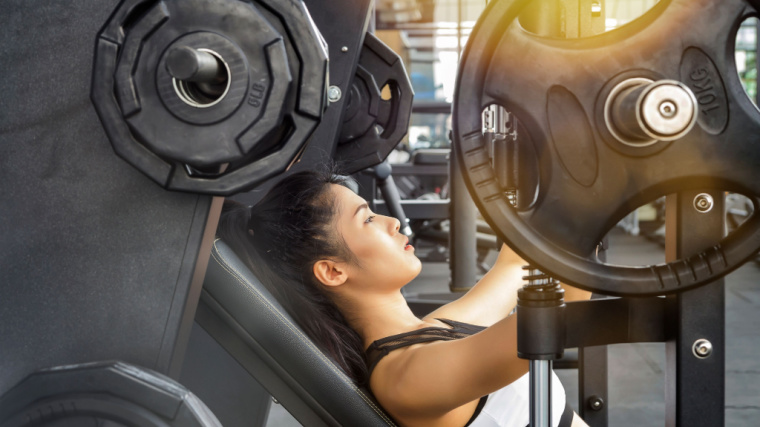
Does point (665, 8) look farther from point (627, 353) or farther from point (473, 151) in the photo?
point (627, 353)

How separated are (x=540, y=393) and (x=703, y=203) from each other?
0.21m

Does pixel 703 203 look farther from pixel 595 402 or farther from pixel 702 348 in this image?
pixel 595 402

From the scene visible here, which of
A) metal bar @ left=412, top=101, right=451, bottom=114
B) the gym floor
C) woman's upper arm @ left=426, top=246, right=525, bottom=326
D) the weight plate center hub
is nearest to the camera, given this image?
A: the weight plate center hub

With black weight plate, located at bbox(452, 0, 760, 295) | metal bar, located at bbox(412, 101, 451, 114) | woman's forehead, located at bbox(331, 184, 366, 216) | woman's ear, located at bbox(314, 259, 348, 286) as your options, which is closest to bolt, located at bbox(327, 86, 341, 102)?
woman's forehead, located at bbox(331, 184, 366, 216)

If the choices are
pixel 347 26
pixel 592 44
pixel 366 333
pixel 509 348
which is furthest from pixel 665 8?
pixel 347 26

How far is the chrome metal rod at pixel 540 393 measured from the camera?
582 millimetres

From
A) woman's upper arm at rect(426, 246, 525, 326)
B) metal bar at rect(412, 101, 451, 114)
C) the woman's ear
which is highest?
the woman's ear

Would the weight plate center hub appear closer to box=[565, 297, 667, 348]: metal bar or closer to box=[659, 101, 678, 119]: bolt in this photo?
box=[659, 101, 678, 119]: bolt

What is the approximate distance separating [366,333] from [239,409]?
0.97 feet

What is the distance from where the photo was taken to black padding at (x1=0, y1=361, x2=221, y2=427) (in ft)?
1.84

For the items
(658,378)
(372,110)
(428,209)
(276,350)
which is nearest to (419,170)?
(428,209)

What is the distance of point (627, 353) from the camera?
113 inches

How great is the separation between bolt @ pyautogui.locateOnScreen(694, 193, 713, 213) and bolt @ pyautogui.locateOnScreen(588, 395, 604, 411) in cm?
115

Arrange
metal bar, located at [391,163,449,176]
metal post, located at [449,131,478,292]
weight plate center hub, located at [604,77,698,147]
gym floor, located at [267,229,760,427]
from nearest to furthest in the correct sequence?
weight plate center hub, located at [604,77,698,147]
gym floor, located at [267,229,760,427]
metal post, located at [449,131,478,292]
metal bar, located at [391,163,449,176]
